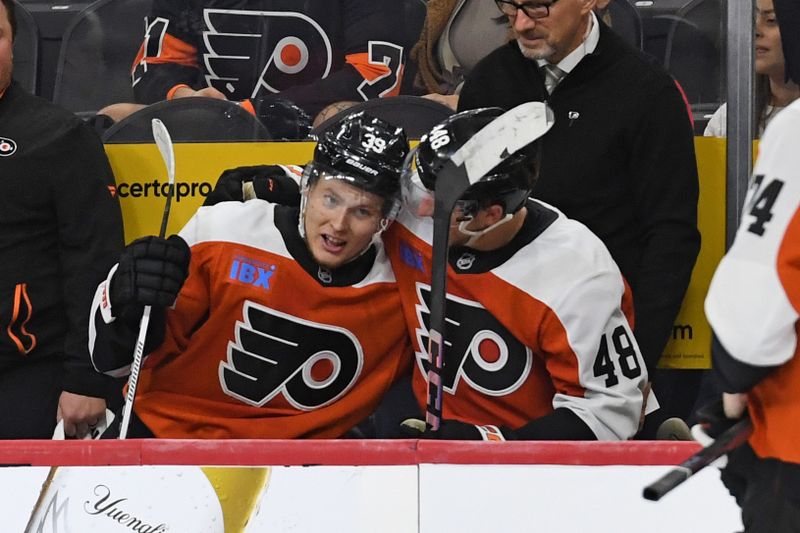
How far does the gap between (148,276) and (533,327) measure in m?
0.67

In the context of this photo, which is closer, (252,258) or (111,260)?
(252,258)

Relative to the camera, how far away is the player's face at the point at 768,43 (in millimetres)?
2586

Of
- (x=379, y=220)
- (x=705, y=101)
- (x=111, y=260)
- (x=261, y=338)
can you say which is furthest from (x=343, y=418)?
(x=705, y=101)

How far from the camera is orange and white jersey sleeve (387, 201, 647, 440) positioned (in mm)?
2229

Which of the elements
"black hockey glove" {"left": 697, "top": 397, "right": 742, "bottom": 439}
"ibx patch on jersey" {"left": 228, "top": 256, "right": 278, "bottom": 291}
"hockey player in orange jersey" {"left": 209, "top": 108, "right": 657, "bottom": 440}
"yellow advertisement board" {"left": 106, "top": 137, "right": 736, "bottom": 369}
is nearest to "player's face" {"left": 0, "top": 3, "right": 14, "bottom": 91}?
"yellow advertisement board" {"left": 106, "top": 137, "right": 736, "bottom": 369}

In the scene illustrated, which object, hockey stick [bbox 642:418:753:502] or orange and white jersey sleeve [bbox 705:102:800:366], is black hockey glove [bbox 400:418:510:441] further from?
orange and white jersey sleeve [bbox 705:102:800:366]

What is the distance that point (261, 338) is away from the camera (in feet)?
7.86

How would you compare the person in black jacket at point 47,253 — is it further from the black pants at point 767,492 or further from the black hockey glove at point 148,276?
the black pants at point 767,492

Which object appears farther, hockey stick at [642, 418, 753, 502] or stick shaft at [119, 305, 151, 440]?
stick shaft at [119, 305, 151, 440]

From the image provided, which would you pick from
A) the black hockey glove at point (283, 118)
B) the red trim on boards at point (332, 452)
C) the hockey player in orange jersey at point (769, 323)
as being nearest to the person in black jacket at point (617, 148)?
the black hockey glove at point (283, 118)

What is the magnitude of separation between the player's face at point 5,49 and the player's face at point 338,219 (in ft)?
2.35

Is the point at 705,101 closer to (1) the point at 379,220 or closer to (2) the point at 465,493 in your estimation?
(1) the point at 379,220

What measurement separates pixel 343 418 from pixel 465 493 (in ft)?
2.21

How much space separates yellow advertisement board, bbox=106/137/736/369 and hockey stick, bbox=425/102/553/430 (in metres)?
0.66
